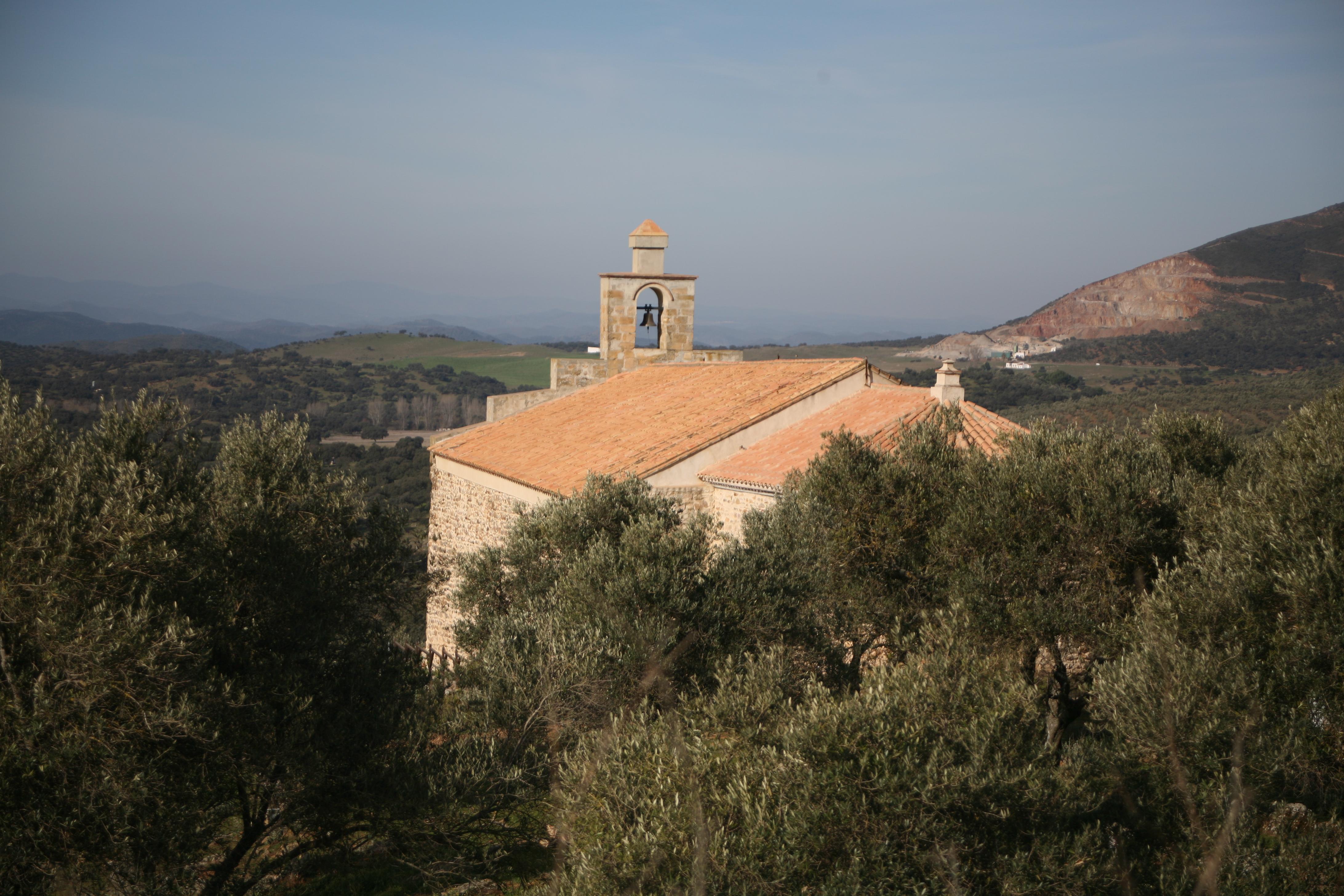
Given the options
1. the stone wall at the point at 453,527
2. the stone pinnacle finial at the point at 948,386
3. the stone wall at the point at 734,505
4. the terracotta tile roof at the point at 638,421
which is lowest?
the stone wall at the point at 453,527

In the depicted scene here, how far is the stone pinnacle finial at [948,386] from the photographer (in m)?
12.5

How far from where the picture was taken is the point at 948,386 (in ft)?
41.5

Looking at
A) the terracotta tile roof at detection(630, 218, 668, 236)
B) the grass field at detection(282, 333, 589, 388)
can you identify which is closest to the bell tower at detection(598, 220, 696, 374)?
the terracotta tile roof at detection(630, 218, 668, 236)

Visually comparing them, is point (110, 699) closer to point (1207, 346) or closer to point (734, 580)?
point (734, 580)

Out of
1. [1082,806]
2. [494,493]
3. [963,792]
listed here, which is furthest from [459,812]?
[494,493]

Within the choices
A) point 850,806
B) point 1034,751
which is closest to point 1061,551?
point 1034,751

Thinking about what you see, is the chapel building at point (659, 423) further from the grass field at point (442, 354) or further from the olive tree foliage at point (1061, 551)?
the grass field at point (442, 354)

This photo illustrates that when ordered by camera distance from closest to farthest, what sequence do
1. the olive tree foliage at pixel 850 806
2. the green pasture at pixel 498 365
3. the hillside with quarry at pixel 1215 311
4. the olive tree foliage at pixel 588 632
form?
the olive tree foliage at pixel 850 806 < the olive tree foliage at pixel 588 632 < the hillside with quarry at pixel 1215 311 < the green pasture at pixel 498 365

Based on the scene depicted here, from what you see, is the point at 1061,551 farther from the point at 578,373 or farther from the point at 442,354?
the point at 442,354

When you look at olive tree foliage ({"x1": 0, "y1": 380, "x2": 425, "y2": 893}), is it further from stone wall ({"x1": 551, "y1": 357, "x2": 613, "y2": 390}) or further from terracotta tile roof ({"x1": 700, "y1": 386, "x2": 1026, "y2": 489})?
stone wall ({"x1": 551, "y1": 357, "x2": 613, "y2": 390})

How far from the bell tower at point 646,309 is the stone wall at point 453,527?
494 centimetres

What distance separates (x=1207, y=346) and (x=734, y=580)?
207 ft

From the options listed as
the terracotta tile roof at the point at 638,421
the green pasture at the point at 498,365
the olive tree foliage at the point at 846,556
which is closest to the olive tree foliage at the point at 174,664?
the olive tree foliage at the point at 846,556

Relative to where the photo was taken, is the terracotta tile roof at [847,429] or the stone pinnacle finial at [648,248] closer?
the terracotta tile roof at [847,429]
